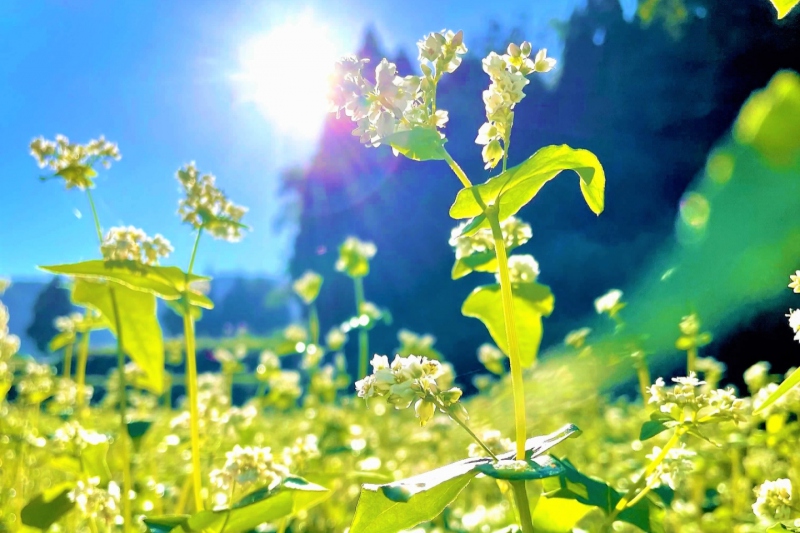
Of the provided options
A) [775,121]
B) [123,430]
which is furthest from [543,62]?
[123,430]

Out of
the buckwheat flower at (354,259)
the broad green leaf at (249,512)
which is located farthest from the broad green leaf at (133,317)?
the buckwheat flower at (354,259)

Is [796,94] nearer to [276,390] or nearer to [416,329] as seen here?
[276,390]

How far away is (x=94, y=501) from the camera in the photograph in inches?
46.8

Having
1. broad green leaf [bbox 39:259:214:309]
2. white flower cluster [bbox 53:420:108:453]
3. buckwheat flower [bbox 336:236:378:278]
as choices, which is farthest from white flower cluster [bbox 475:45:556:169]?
buckwheat flower [bbox 336:236:378:278]

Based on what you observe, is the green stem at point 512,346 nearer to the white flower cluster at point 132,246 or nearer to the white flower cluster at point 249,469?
the white flower cluster at point 249,469

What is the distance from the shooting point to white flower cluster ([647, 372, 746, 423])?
0.81 m

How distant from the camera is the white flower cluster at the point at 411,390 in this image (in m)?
0.69

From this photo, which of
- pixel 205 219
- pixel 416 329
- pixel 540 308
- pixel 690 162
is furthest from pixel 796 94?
pixel 416 329

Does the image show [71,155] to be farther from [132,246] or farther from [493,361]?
[493,361]

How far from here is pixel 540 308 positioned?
46.1 inches

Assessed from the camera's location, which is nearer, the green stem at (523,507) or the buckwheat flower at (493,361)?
the green stem at (523,507)

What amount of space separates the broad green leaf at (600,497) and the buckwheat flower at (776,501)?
0.19 m

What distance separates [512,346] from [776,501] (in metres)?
0.56

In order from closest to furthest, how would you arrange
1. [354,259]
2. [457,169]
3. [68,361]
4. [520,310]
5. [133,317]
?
[457,169] → [520,310] → [133,317] → [68,361] → [354,259]
